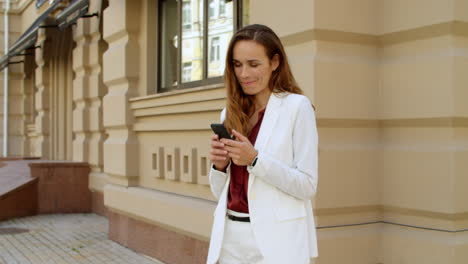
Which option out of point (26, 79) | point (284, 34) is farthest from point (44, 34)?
point (284, 34)

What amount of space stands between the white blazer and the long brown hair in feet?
0.32

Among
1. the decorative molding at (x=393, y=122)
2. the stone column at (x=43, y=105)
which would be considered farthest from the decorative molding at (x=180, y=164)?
the stone column at (x=43, y=105)

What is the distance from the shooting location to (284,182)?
229 centimetres

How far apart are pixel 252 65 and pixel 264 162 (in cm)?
41

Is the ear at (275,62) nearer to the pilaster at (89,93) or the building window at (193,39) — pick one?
the building window at (193,39)

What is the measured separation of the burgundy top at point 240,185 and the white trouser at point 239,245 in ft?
0.09

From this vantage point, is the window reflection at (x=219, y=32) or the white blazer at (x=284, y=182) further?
the window reflection at (x=219, y=32)

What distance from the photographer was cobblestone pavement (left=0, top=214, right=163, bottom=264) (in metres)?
7.08

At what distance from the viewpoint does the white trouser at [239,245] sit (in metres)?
2.36

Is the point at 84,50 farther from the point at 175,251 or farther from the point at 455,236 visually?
the point at 455,236

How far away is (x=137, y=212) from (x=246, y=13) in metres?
2.79

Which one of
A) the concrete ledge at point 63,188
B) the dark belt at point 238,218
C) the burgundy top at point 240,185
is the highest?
the burgundy top at point 240,185

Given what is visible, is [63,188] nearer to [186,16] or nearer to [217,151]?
[186,16]

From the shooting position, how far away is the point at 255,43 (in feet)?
7.84
